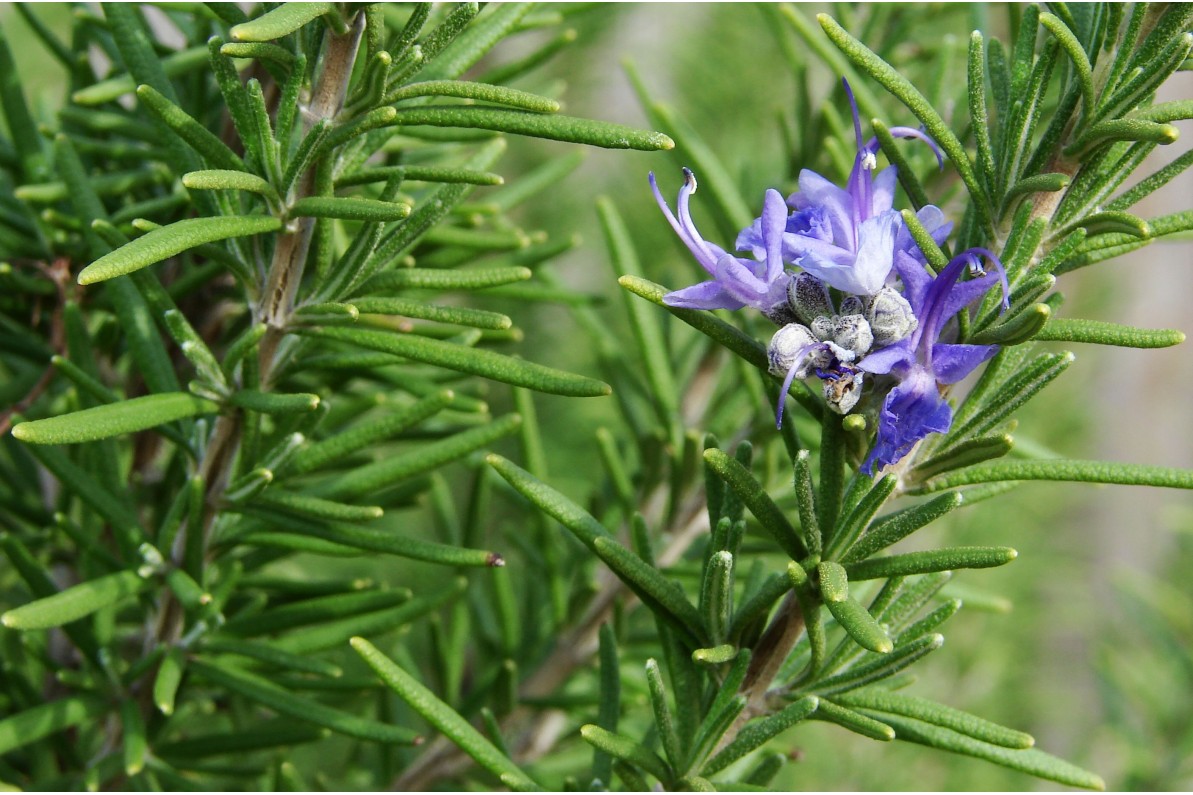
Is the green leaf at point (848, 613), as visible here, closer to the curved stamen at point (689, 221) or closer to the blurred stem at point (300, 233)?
the curved stamen at point (689, 221)

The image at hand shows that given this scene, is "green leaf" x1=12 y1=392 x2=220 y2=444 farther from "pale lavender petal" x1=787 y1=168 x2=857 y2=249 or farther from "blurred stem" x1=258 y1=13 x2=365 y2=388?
"pale lavender petal" x1=787 y1=168 x2=857 y2=249

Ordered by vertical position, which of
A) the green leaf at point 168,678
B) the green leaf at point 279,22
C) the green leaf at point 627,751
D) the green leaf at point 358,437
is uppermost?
the green leaf at point 279,22

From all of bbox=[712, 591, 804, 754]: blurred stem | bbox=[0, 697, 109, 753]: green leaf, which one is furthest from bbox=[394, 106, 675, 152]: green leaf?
bbox=[0, 697, 109, 753]: green leaf

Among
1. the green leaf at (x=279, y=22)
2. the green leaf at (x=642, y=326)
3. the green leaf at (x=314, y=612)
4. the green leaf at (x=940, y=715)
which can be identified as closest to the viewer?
the green leaf at (x=279, y=22)

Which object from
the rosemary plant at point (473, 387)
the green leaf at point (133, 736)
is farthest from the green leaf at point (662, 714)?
the green leaf at point (133, 736)

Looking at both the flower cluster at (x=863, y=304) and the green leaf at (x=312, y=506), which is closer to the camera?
the flower cluster at (x=863, y=304)

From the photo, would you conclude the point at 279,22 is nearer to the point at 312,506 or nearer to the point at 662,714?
the point at 312,506
